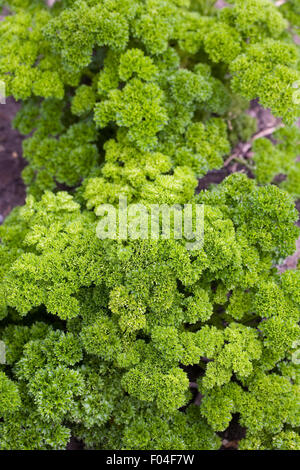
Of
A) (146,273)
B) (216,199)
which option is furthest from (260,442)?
(216,199)

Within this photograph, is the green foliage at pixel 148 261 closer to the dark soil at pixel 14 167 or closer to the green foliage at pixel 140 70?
the green foliage at pixel 140 70

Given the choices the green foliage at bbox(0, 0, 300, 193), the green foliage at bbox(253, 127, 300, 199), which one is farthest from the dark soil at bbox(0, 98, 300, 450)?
the green foliage at bbox(0, 0, 300, 193)

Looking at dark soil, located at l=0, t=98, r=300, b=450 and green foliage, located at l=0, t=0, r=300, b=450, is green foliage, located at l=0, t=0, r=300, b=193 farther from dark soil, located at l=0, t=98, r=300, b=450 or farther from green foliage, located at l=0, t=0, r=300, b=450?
dark soil, located at l=0, t=98, r=300, b=450

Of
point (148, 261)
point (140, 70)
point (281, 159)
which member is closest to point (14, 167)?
point (140, 70)

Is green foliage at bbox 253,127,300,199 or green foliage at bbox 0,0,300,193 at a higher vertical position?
green foliage at bbox 0,0,300,193

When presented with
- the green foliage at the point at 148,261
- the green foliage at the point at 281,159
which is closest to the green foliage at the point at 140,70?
the green foliage at the point at 148,261

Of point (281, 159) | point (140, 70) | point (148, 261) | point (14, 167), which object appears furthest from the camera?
point (14, 167)

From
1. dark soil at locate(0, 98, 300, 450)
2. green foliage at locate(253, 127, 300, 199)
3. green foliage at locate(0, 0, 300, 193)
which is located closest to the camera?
green foliage at locate(0, 0, 300, 193)

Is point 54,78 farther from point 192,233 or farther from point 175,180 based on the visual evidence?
point 192,233

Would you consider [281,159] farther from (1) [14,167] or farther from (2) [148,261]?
(1) [14,167]
